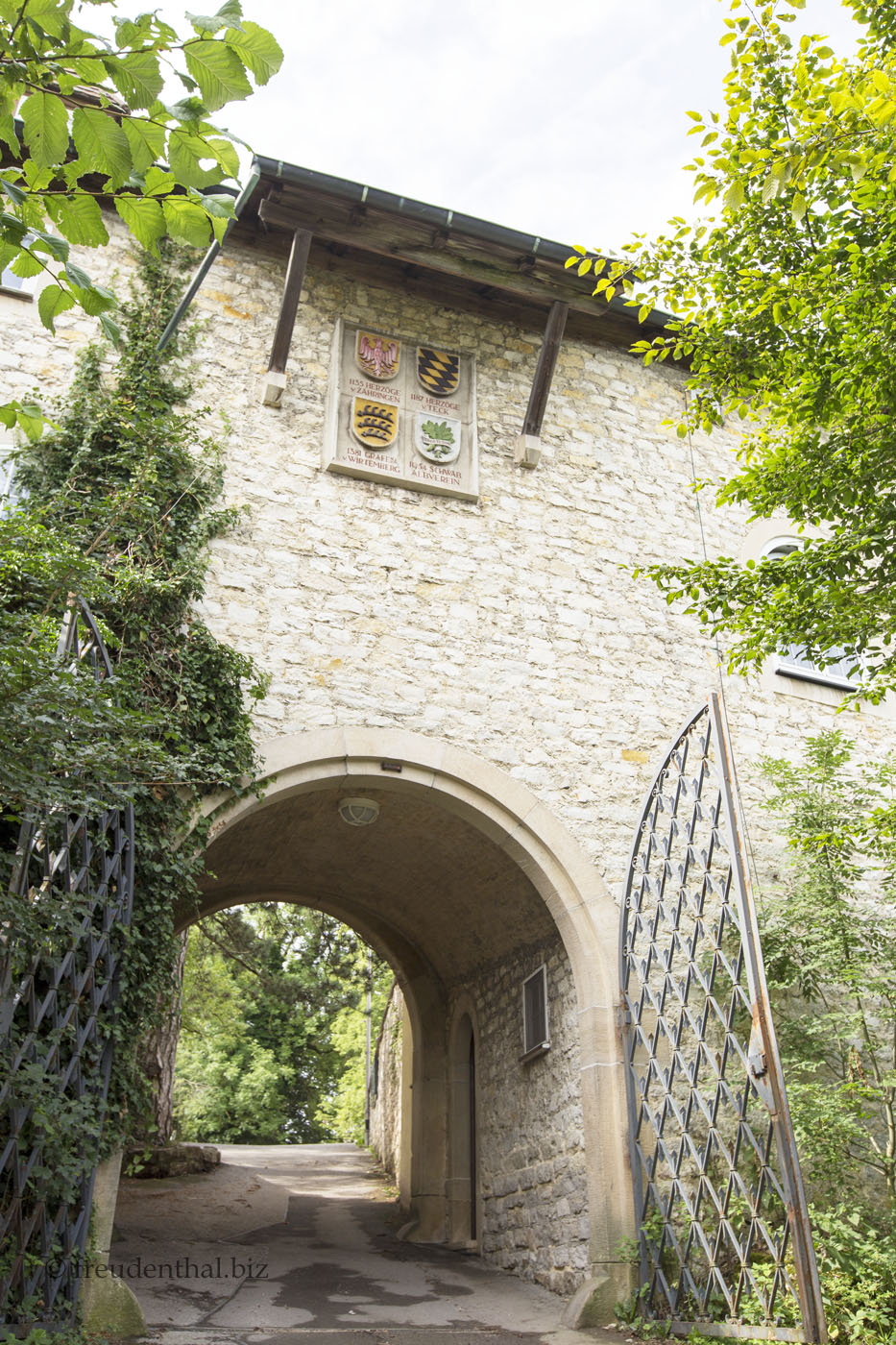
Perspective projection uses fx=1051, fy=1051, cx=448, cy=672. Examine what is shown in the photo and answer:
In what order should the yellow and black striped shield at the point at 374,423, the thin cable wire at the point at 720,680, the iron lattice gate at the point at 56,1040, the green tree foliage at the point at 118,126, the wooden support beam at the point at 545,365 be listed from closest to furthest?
the green tree foliage at the point at 118,126
the iron lattice gate at the point at 56,1040
the thin cable wire at the point at 720,680
the yellow and black striped shield at the point at 374,423
the wooden support beam at the point at 545,365

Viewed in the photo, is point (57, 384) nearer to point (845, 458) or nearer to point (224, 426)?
point (224, 426)

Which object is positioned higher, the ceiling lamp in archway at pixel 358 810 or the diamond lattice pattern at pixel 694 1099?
the ceiling lamp in archway at pixel 358 810

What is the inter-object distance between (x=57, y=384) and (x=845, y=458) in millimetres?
4560

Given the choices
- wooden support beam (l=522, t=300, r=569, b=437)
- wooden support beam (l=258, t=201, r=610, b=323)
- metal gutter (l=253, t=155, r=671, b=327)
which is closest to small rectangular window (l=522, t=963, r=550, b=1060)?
wooden support beam (l=522, t=300, r=569, b=437)

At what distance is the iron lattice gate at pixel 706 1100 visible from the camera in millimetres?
4590

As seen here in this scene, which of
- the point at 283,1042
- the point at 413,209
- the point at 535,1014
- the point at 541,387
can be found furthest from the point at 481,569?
the point at 283,1042

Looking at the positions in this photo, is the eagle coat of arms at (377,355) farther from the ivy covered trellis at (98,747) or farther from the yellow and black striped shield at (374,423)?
the ivy covered trellis at (98,747)

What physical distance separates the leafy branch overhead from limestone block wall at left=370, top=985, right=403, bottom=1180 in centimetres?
919

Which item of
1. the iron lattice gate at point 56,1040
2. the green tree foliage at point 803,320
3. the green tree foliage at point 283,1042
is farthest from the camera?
the green tree foliage at point 283,1042

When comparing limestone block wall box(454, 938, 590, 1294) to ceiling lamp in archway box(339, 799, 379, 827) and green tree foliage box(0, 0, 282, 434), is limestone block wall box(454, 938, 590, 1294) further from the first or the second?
green tree foliage box(0, 0, 282, 434)

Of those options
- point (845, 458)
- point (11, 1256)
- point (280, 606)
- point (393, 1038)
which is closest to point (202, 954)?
point (393, 1038)

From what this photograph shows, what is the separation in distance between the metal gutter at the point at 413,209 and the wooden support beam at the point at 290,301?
336 mm

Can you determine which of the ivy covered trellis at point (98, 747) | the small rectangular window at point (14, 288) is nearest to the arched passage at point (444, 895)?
the ivy covered trellis at point (98, 747)

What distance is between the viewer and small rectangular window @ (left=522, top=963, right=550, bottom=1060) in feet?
22.0
